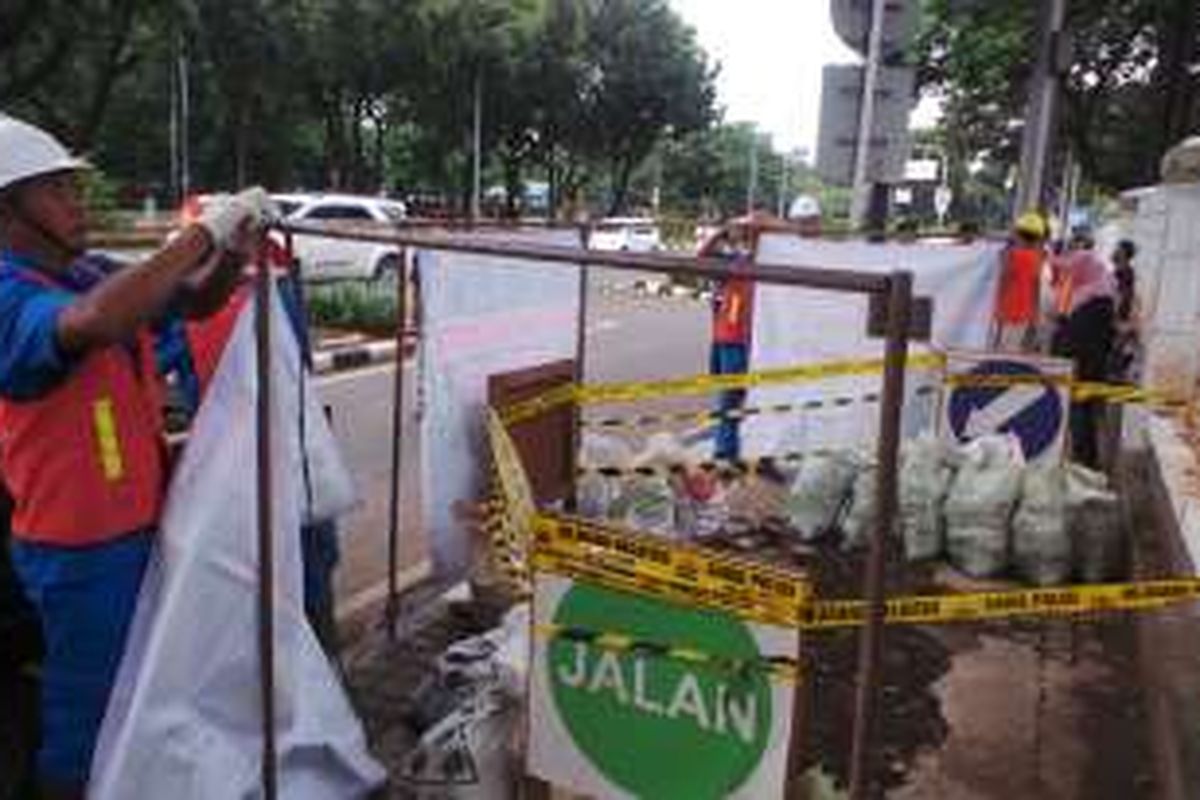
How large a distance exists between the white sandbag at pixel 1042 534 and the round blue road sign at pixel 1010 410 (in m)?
1.11

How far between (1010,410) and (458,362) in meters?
3.62

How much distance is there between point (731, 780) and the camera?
9.34 ft

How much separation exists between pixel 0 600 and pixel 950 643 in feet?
11.9

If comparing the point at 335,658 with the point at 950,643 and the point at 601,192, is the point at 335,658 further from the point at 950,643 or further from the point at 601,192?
the point at 601,192

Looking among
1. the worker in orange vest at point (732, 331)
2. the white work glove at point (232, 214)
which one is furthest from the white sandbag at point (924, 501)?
Result: the white work glove at point (232, 214)

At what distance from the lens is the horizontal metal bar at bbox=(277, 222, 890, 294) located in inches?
92.4

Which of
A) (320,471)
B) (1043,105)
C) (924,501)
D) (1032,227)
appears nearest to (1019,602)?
(320,471)

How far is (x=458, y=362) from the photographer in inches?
217

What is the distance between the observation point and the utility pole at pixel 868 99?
8102 mm

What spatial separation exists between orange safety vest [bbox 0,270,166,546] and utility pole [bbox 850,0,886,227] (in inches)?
227

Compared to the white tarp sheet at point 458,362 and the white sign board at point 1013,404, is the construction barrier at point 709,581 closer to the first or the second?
the white tarp sheet at point 458,362

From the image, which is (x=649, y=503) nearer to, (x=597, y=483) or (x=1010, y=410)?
(x=597, y=483)

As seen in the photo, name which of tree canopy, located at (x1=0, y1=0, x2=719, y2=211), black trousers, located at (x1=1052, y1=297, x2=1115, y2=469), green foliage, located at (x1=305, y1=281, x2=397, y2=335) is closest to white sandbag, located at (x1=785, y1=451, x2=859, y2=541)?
black trousers, located at (x1=1052, y1=297, x2=1115, y2=469)

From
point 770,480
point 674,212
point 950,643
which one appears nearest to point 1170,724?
point 950,643
